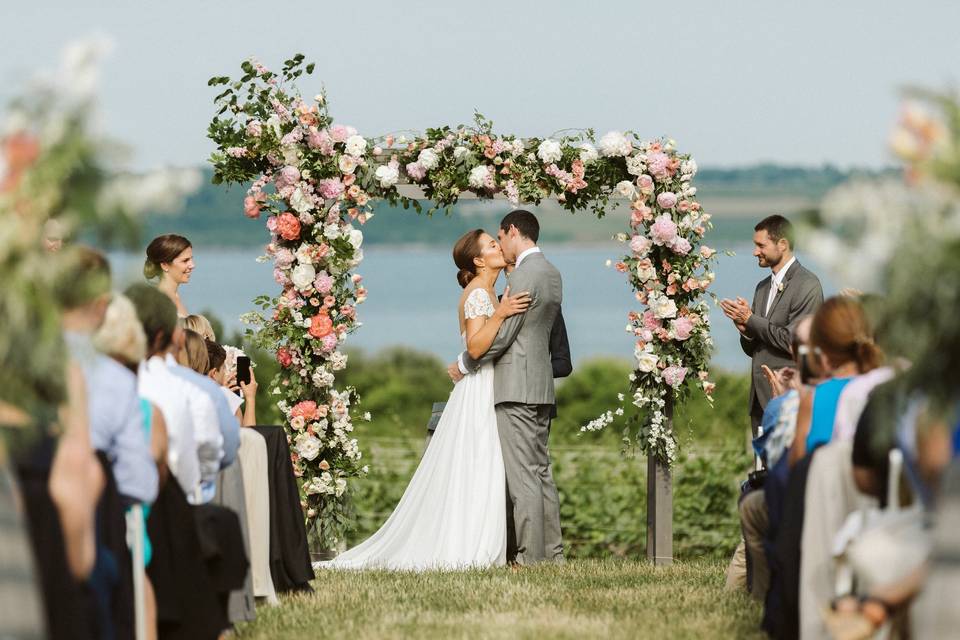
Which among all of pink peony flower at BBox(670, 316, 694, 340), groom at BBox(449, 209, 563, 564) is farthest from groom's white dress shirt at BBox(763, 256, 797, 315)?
groom at BBox(449, 209, 563, 564)

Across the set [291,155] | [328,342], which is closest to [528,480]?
[328,342]

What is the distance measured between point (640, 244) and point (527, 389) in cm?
120

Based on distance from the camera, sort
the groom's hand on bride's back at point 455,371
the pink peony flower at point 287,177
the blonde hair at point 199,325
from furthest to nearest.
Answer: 1. the pink peony flower at point 287,177
2. the groom's hand on bride's back at point 455,371
3. the blonde hair at point 199,325

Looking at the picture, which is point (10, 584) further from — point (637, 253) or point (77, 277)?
point (637, 253)

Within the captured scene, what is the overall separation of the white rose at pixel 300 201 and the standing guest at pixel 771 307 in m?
2.51

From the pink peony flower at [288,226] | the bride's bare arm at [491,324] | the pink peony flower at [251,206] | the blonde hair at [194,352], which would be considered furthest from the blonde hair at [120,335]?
the pink peony flower at [251,206]

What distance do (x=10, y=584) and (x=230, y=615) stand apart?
243cm

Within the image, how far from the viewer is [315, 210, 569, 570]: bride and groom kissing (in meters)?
7.95

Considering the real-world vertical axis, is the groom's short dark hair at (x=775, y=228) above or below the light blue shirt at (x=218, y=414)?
above

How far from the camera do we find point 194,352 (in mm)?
5582

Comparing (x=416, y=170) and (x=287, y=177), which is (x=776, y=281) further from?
(x=287, y=177)

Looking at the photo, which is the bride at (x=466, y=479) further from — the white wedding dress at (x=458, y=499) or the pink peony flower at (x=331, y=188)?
the pink peony flower at (x=331, y=188)

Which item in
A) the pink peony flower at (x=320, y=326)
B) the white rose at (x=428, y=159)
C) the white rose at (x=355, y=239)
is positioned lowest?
the pink peony flower at (x=320, y=326)

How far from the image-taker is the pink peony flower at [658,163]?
8.39 meters
